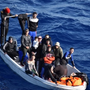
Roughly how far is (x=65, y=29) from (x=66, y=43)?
3.33 meters

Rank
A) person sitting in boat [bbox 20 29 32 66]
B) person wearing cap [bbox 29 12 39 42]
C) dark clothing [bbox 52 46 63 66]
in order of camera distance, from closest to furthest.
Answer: dark clothing [bbox 52 46 63 66] < person sitting in boat [bbox 20 29 32 66] < person wearing cap [bbox 29 12 39 42]

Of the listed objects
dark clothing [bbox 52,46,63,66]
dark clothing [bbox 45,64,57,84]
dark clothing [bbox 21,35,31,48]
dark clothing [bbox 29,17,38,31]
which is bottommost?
dark clothing [bbox 45,64,57,84]

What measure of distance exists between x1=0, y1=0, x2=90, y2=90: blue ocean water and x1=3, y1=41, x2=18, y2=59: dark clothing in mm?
1175

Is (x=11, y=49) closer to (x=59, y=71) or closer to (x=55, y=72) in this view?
(x=55, y=72)

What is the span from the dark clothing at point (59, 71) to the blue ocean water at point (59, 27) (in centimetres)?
168

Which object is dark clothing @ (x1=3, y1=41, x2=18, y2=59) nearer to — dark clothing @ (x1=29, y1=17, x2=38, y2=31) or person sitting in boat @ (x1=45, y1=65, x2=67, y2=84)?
dark clothing @ (x1=29, y1=17, x2=38, y2=31)

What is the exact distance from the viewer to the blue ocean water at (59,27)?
19.0 meters

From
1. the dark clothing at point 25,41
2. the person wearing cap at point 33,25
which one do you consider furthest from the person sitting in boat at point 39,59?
the person wearing cap at point 33,25

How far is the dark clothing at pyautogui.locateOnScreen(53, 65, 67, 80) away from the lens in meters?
16.6

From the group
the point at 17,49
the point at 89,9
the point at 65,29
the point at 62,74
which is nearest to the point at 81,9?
the point at 89,9

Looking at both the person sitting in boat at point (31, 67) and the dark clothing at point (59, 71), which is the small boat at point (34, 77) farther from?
the dark clothing at point (59, 71)

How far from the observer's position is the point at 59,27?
27.5m

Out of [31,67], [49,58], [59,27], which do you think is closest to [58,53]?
[49,58]

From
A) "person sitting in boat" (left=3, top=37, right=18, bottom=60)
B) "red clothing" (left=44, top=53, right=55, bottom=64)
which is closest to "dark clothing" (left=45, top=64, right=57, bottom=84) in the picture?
"red clothing" (left=44, top=53, right=55, bottom=64)
